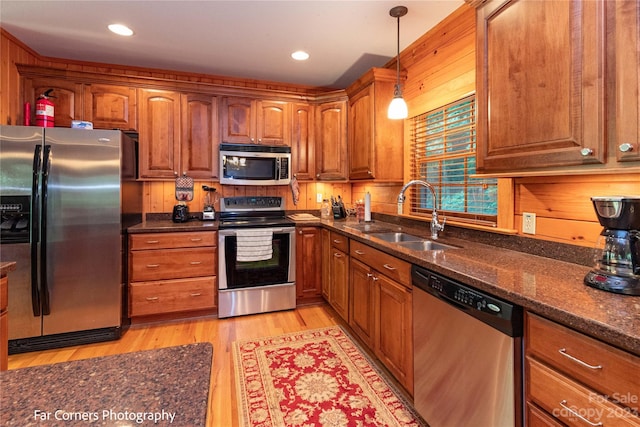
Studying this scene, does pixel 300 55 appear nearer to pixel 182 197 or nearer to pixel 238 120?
pixel 238 120

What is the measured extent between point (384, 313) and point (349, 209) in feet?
6.54

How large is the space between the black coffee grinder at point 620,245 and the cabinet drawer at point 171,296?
2805mm

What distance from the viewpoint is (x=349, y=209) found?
3.88 meters

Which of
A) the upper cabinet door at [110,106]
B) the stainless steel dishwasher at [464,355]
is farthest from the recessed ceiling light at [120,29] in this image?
the stainless steel dishwasher at [464,355]

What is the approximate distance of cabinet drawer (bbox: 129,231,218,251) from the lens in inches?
109

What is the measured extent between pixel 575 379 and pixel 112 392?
121cm

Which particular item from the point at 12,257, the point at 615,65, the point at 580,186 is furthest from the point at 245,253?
the point at 615,65

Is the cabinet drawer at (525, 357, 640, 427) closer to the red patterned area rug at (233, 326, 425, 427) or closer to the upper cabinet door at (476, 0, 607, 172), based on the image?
the upper cabinet door at (476, 0, 607, 172)

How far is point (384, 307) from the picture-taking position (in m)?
2.01

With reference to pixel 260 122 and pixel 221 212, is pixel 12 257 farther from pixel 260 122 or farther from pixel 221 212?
pixel 260 122

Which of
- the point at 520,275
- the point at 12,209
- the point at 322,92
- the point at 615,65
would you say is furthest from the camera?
the point at 322,92

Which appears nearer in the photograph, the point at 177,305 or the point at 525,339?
the point at 525,339

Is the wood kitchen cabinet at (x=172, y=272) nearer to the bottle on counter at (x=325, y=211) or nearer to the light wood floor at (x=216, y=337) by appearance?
the light wood floor at (x=216, y=337)

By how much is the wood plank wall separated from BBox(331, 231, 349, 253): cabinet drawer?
2.20 ft
